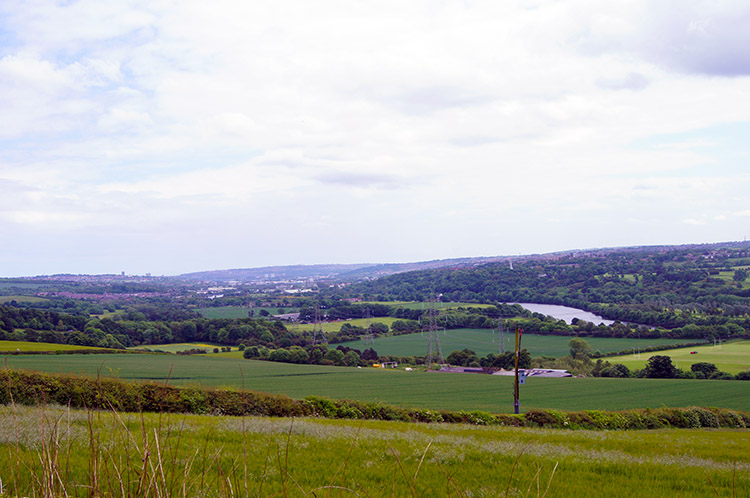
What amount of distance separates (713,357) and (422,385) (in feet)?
134

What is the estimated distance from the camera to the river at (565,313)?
3964 inches

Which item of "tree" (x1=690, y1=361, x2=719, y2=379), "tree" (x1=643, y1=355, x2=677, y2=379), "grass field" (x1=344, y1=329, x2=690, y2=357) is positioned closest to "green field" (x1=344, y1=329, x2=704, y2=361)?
"grass field" (x1=344, y1=329, x2=690, y2=357)

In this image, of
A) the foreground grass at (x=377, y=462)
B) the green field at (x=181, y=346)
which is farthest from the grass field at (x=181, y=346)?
the foreground grass at (x=377, y=462)

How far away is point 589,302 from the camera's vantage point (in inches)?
4906

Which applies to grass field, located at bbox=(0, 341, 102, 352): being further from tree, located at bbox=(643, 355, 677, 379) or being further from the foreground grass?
tree, located at bbox=(643, 355, 677, 379)

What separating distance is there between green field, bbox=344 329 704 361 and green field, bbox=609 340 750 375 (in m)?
5.46

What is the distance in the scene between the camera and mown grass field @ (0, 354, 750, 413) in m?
37.3

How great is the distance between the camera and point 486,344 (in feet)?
261

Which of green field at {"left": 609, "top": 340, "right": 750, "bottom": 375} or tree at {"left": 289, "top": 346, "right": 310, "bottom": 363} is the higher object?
tree at {"left": 289, "top": 346, "right": 310, "bottom": 363}

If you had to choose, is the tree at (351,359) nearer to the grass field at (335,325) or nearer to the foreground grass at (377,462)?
the grass field at (335,325)

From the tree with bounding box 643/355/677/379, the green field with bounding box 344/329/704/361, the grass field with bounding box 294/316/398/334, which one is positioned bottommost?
the green field with bounding box 344/329/704/361

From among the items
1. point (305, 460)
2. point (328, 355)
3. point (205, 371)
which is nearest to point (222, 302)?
point (328, 355)

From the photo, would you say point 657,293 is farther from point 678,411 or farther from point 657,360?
point 678,411

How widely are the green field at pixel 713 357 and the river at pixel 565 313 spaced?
26019mm
